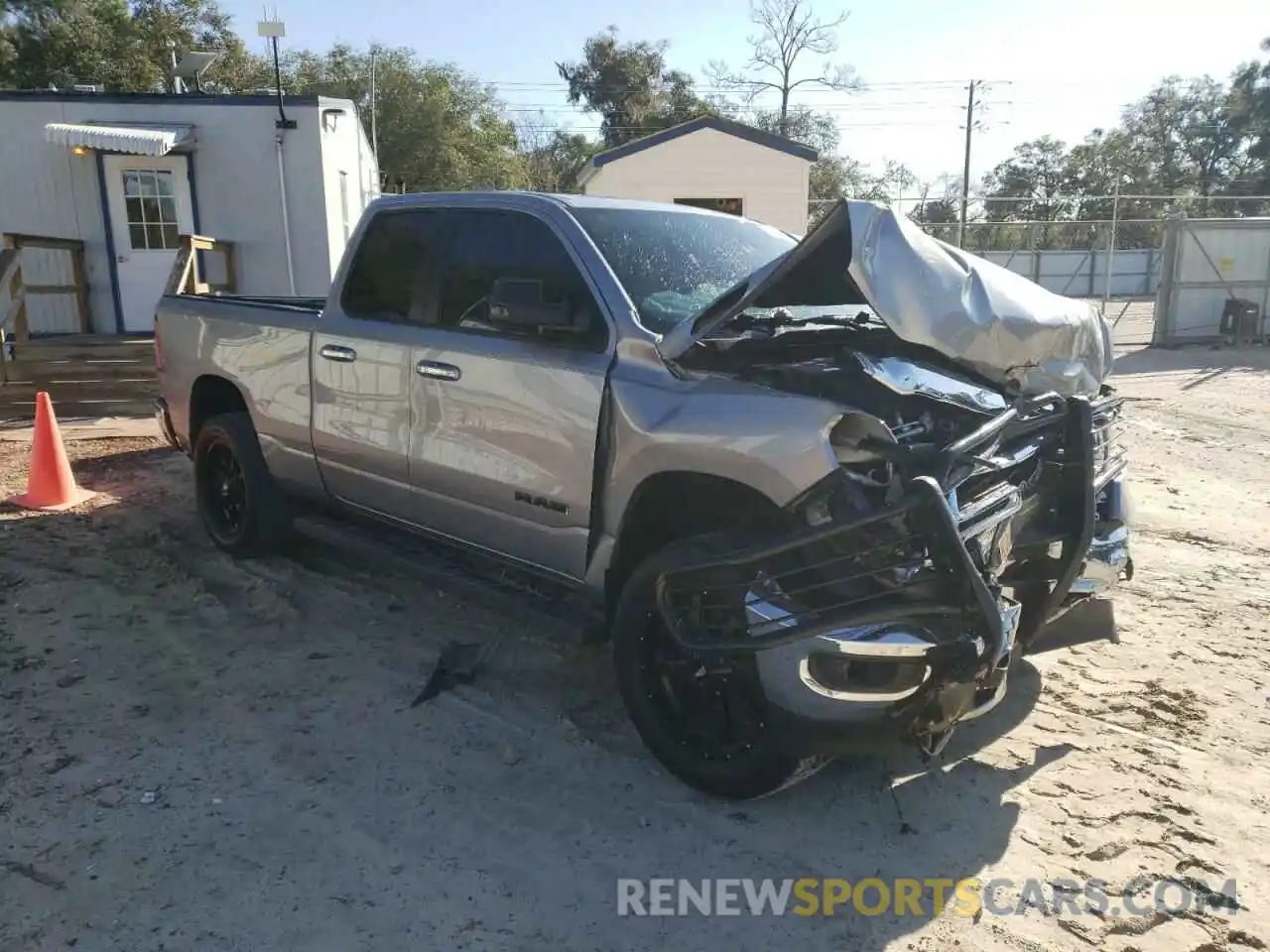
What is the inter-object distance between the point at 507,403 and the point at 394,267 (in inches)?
48.7

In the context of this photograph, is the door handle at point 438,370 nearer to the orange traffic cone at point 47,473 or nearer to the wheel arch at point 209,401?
the wheel arch at point 209,401

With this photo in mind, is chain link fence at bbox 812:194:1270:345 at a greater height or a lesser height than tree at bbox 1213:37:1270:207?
lesser

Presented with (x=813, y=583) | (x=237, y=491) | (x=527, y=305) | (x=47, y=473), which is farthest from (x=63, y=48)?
(x=813, y=583)

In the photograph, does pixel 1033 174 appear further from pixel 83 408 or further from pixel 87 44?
pixel 83 408

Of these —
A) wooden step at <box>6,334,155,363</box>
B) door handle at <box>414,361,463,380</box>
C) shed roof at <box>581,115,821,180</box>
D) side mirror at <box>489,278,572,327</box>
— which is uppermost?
shed roof at <box>581,115,821,180</box>

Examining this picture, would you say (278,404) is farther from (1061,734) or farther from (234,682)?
(1061,734)

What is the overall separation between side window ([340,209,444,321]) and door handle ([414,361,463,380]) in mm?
293

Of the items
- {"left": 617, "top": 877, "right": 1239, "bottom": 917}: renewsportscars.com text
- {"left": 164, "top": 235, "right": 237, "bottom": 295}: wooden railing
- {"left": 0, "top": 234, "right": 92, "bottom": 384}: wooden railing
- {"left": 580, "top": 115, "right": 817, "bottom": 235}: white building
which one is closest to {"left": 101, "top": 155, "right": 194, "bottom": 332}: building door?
{"left": 0, "top": 234, "right": 92, "bottom": 384}: wooden railing

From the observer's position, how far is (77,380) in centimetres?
1101

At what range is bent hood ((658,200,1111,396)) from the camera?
3066 mm

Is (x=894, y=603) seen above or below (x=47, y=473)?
above

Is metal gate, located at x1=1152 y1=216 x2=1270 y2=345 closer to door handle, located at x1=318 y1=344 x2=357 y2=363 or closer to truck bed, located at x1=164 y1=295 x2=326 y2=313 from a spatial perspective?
truck bed, located at x1=164 y1=295 x2=326 y2=313

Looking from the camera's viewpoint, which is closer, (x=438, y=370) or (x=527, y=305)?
(x=527, y=305)

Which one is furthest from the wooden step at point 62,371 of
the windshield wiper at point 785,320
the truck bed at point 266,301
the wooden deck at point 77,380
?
the windshield wiper at point 785,320
